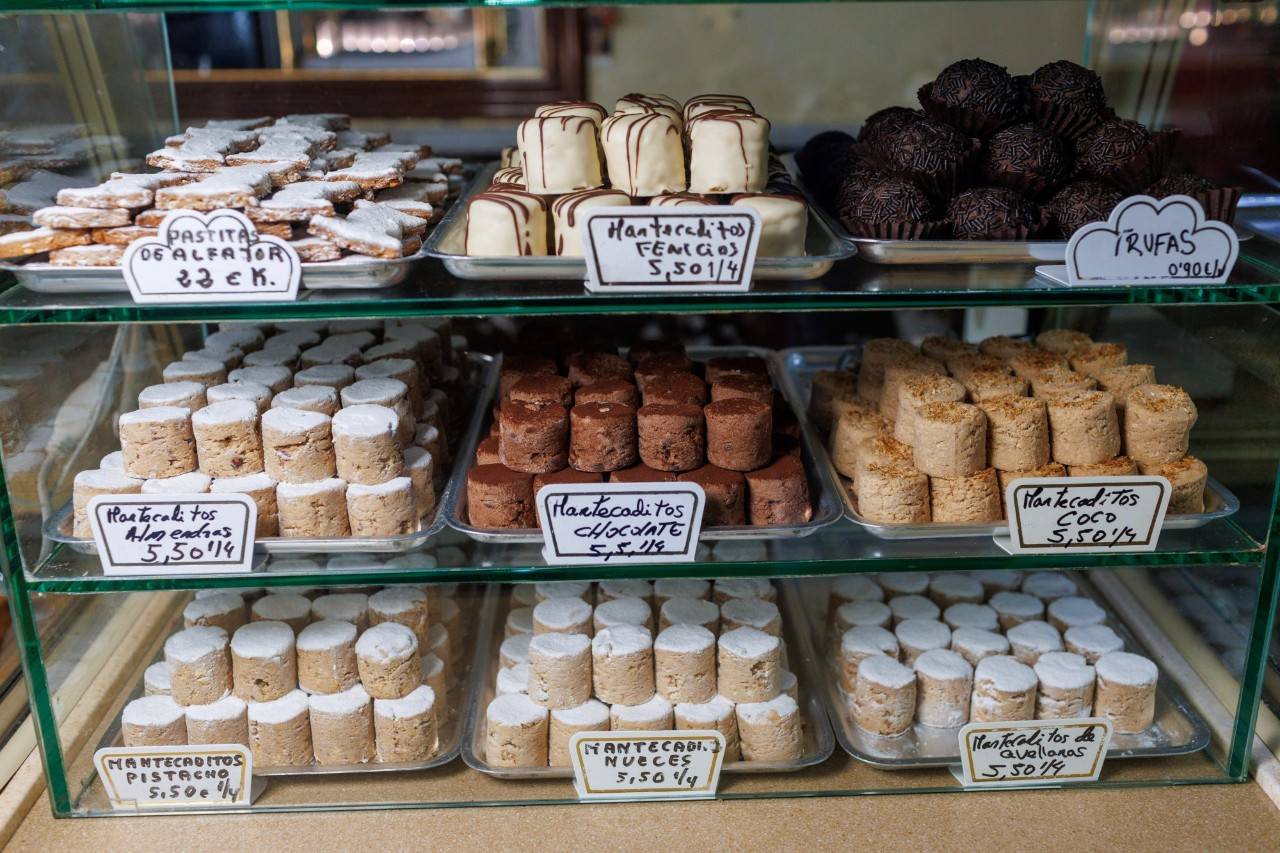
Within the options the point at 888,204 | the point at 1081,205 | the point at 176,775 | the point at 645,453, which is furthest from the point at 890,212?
the point at 176,775

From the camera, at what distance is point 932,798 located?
164cm

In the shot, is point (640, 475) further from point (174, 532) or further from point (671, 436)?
point (174, 532)

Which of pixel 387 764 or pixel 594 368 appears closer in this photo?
pixel 387 764

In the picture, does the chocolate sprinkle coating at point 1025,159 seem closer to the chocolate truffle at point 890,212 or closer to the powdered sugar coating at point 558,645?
the chocolate truffle at point 890,212

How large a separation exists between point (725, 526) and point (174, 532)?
0.72 meters

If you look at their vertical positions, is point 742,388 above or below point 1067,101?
below

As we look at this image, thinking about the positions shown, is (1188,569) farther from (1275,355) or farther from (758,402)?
(758,402)

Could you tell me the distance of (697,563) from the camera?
4.95ft

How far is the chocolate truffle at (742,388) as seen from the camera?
1.64m

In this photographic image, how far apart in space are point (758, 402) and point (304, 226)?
659 mm

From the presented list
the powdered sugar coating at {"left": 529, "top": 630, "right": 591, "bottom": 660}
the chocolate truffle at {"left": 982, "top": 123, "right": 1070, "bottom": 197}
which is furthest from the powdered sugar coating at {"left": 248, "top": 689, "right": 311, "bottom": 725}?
the chocolate truffle at {"left": 982, "top": 123, "right": 1070, "bottom": 197}

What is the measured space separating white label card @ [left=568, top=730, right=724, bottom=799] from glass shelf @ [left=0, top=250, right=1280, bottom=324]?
609mm

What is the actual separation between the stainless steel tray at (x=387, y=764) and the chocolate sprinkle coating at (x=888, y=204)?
0.95 meters

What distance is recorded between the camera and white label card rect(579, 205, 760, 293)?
4.27ft
